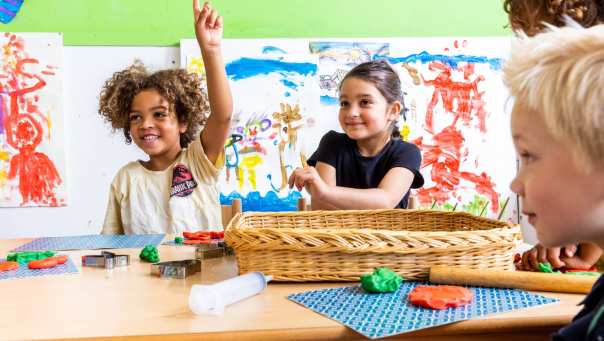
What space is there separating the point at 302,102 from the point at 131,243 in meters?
1.38

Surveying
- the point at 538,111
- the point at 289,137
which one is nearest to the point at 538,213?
the point at 538,111

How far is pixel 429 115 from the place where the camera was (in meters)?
2.46

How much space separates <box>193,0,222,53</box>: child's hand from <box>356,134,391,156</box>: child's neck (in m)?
0.43

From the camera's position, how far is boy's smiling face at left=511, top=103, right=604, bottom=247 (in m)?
0.46

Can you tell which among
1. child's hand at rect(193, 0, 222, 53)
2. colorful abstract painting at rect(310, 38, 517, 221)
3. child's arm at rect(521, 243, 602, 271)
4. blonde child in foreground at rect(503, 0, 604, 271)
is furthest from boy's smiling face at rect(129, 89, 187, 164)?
colorful abstract painting at rect(310, 38, 517, 221)

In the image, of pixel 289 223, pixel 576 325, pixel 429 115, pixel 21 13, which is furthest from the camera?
pixel 429 115

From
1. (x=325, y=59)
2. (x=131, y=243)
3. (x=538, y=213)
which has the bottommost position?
(x=131, y=243)

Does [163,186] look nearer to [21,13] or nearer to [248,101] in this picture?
[248,101]

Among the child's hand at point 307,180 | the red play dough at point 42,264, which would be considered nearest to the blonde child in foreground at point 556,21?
the child's hand at point 307,180

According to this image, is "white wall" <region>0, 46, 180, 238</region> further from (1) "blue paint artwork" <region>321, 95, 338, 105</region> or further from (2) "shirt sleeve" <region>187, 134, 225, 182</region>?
(2) "shirt sleeve" <region>187, 134, 225, 182</region>

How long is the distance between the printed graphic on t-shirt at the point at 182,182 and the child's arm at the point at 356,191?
1.54 ft

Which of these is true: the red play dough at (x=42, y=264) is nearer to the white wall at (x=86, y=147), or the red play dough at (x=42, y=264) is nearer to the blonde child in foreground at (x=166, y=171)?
the blonde child in foreground at (x=166, y=171)

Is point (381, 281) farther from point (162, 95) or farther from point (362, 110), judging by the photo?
point (162, 95)

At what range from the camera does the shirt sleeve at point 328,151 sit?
4.78 ft
